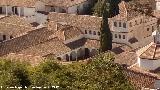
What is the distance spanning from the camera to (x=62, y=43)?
50562 mm

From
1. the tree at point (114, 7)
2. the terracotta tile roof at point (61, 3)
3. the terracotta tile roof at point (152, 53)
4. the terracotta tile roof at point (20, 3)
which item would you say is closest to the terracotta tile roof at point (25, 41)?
the terracotta tile roof at point (20, 3)

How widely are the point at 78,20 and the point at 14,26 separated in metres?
7.01

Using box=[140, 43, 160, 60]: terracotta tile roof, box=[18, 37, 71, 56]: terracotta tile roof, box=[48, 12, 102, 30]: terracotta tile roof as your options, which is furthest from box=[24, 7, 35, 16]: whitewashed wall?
box=[140, 43, 160, 60]: terracotta tile roof

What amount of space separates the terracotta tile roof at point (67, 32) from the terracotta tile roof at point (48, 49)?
0.68m

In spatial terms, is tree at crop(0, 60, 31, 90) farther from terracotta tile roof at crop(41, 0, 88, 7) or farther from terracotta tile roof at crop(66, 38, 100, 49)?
terracotta tile roof at crop(41, 0, 88, 7)

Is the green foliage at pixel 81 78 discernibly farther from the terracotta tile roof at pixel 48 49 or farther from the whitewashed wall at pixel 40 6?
the whitewashed wall at pixel 40 6

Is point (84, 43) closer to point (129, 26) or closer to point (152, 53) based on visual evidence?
point (129, 26)

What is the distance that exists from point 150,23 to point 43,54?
44.1 ft

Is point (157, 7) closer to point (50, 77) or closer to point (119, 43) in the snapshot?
point (119, 43)

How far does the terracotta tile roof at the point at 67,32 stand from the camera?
5131 centimetres

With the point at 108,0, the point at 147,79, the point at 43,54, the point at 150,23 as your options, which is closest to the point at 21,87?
the point at 147,79

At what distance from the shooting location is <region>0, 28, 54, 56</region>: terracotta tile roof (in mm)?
48625

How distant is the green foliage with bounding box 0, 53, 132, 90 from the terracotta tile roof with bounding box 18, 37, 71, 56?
647 inches

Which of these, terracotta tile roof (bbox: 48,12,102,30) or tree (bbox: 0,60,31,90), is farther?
terracotta tile roof (bbox: 48,12,102,30)
